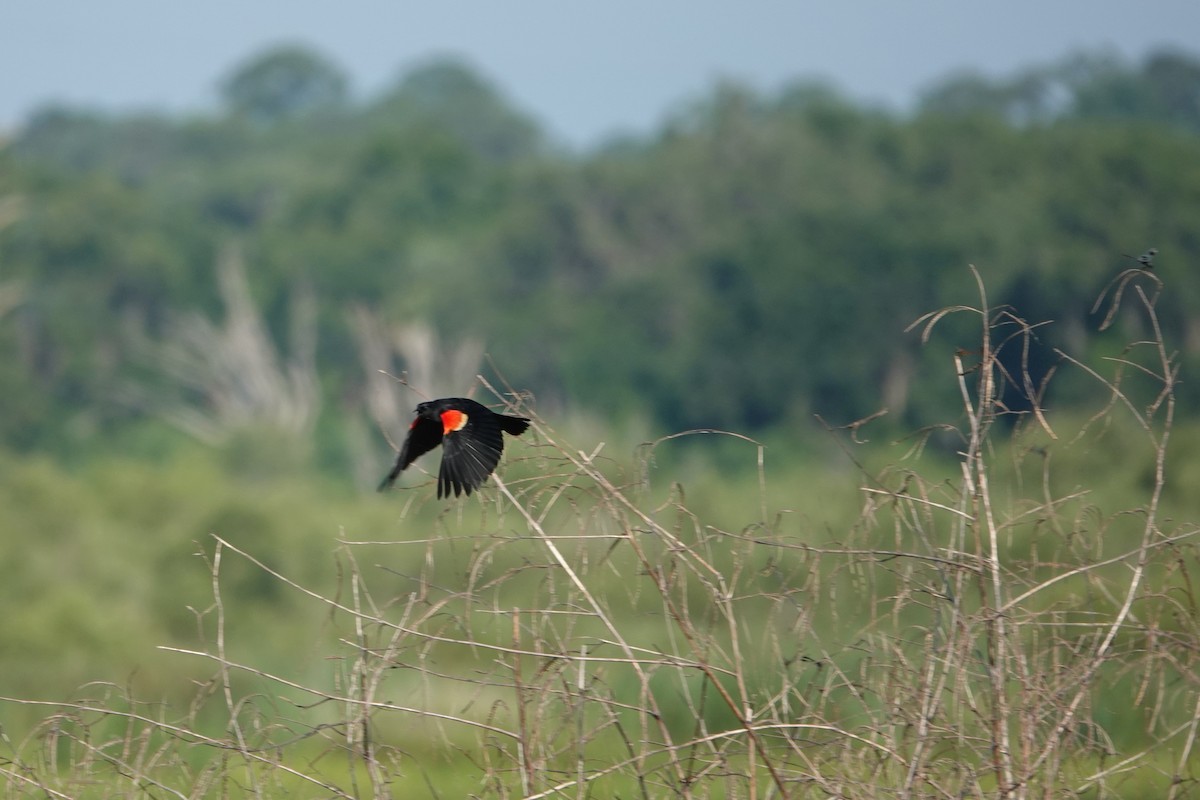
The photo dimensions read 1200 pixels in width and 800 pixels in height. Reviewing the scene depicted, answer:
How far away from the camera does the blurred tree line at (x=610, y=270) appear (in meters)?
32.9

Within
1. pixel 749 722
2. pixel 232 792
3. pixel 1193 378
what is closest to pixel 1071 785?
pixel 749 722

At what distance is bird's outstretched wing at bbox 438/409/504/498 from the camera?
156 inches

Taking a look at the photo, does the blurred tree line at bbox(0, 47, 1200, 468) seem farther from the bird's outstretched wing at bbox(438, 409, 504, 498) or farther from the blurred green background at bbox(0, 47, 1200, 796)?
the bird's outstretched wing at bbox(438, 409, 504, 498)

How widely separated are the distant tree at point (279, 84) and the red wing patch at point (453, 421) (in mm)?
77453

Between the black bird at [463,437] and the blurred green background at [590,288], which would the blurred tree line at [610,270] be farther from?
the black bird at [463,437]

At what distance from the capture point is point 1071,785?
146 inches

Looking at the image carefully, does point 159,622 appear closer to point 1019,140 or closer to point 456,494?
point 456,494

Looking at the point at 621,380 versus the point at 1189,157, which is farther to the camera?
the point at 1189,157

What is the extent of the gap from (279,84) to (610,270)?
47020 millimetres

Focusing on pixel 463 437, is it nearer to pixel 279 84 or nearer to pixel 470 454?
pixel 470 454

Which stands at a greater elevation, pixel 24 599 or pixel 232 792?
pixel 232 792

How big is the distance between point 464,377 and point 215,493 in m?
10.5

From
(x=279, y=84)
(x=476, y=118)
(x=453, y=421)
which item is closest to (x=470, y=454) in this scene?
(x=453, y=421)

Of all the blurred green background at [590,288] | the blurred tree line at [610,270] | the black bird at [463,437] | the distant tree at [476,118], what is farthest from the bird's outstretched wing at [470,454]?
the distant tree at [476,118]
